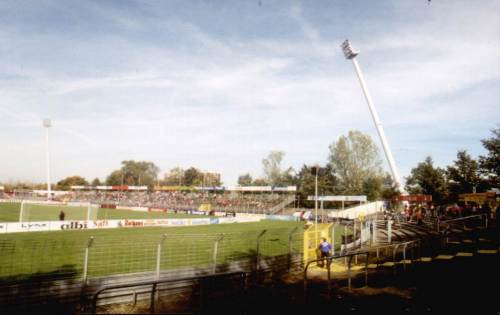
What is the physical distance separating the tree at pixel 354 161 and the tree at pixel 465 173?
3238 centimetres

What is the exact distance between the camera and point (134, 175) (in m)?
182

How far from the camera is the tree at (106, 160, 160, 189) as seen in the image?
175938 mm

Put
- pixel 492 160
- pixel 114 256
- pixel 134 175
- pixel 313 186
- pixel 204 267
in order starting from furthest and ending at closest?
pixel 134 175 < pixel 313 186 < pixel 492 160 < pixel 114 256 < pixel 204 267

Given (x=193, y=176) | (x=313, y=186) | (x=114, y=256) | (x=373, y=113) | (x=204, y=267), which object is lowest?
(x=114, y=256)

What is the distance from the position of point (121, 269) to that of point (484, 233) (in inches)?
820

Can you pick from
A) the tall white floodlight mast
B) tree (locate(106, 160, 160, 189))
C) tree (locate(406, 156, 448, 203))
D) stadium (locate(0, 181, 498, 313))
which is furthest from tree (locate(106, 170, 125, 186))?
tree (locate(406, 156, 448, 203))

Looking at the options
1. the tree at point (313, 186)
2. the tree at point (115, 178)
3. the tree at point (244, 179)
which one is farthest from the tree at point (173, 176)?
the tree at point (313, 186)

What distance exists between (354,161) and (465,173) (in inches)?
1446

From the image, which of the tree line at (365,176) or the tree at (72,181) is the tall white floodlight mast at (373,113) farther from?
the tree at (72,181)

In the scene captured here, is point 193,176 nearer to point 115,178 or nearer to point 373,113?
point 115,178

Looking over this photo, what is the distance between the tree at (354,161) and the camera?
7231 centimetres

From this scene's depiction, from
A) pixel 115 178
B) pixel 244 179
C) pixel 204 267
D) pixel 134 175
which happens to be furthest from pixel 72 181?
pixel 204 267

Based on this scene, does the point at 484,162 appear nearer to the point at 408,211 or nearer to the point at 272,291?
the point at 408,211

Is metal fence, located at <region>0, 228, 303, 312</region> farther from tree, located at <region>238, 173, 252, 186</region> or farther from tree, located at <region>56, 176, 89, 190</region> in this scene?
tree, located at <region>56, 176, 89, 190</region>
